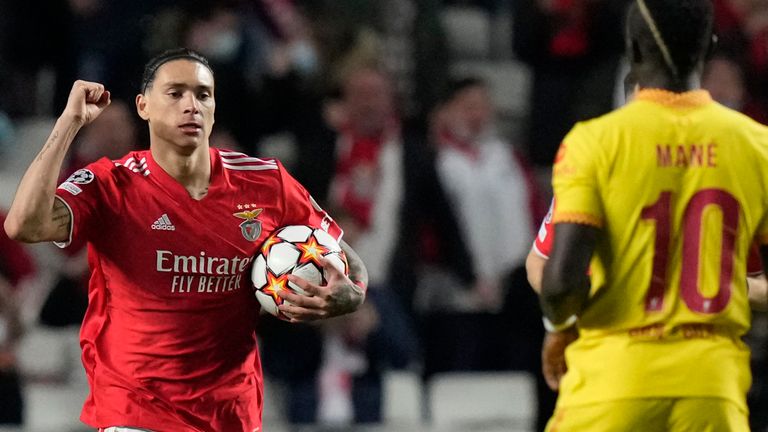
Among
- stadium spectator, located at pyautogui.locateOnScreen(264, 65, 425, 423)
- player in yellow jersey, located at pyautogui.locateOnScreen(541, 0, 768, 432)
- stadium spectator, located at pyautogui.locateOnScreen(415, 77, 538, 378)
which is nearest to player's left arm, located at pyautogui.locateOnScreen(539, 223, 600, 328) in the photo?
player in yellow jersey, located at pyautogui.locateOnScreen(541, 0, 768, 432)

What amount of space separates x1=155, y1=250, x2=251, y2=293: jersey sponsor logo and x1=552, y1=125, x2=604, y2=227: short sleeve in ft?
5.22

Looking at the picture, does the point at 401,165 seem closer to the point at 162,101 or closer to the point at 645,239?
the point at 162,101

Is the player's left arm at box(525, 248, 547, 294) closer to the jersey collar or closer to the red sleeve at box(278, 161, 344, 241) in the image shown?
the jersey collar

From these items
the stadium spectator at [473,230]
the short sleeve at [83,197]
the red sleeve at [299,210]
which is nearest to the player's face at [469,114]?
the stadium spectator at [473,230]

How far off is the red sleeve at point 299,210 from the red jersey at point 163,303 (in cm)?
18

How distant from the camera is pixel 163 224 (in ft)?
16.7

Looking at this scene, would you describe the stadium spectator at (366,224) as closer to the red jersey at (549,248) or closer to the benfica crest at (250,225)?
the benfica crest at (250,225)

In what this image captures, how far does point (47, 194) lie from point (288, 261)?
0.88 metres

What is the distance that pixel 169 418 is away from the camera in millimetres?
4918

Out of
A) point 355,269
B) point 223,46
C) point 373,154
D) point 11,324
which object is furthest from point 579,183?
point 223,46

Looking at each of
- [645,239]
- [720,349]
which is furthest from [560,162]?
A: [720,349]

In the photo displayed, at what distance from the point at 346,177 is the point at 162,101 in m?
3.94

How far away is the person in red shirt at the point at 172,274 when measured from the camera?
4.94m

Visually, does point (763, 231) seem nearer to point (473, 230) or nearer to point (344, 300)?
point (344, 300)
